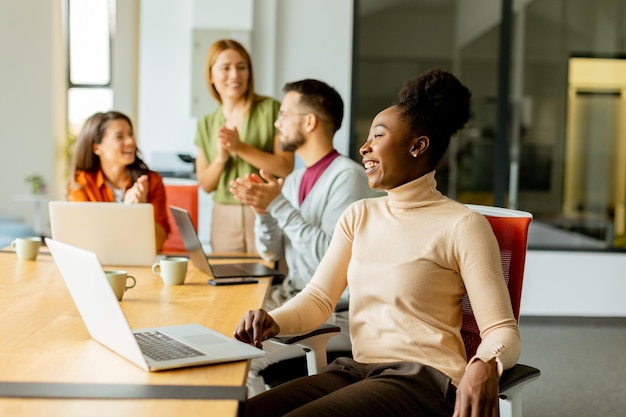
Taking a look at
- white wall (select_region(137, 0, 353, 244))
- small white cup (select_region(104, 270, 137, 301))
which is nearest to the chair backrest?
small white cup (select_region(104, 270, 137, 301))

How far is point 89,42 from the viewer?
8.35m

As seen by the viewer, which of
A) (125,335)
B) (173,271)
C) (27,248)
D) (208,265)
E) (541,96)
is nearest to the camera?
(125,335)

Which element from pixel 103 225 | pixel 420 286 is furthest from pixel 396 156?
pixel 103 225

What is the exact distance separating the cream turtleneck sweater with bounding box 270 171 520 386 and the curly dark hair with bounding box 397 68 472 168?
10cm

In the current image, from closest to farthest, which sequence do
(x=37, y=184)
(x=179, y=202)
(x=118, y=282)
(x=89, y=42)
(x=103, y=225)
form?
(x=118, y=282) → (x=103, y=225) → (x=179, y=202) → (x=37, y=184) → (x=89, y=42)

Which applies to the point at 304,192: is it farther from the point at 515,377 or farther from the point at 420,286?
the point at 515,377

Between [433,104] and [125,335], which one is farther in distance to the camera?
[433,104]

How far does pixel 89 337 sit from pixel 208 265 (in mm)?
842

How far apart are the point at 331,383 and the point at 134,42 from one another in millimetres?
6546

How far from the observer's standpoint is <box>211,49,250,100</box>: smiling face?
380cm

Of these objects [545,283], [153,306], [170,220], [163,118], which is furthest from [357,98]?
[153,306]

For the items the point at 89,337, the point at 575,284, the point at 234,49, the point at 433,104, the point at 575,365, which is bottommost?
the point at 575,365

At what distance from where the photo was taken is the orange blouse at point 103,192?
3.25m

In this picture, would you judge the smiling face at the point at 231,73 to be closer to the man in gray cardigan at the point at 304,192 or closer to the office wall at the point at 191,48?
the man in gray cardigan at the point at 304,192
